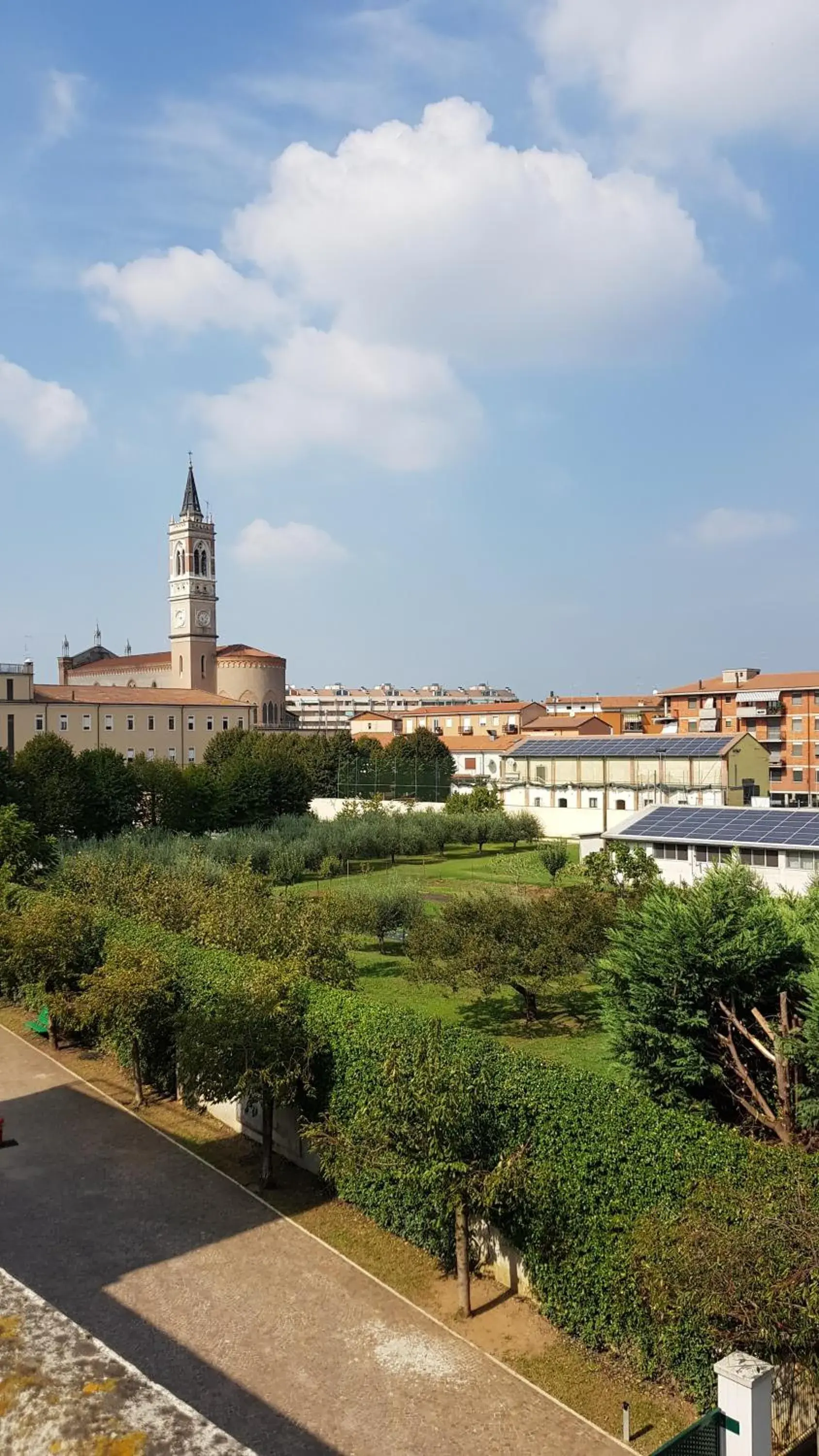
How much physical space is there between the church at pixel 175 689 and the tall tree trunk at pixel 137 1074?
237ft

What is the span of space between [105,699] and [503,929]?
78320mm

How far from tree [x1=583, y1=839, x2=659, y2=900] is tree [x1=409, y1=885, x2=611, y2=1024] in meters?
3.86

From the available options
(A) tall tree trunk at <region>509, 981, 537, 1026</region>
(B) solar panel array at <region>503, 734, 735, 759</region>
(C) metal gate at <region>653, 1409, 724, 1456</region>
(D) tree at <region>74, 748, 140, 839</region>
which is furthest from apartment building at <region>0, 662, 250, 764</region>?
(C) metal gate at <region>653, 1409, 724, 1456</region>

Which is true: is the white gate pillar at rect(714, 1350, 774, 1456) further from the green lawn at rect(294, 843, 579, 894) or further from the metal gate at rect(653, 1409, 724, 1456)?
the green lawn at rect(294, 843, 579, 894)

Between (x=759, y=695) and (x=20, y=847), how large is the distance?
2526 inches

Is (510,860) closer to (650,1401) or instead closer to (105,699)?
(650,1401)

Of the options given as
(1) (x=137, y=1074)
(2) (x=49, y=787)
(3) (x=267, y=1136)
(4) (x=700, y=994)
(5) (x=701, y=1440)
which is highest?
→ (2) (x=49, y=787)

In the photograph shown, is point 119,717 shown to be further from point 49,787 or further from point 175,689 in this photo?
point 49,787

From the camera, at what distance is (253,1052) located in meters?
17.4

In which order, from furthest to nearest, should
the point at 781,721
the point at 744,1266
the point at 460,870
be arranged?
the point at 781,721, the point at 460,870, the point at 744,1266

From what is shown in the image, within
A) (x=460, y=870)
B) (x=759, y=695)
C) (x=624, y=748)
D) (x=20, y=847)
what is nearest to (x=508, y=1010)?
(x=20, y=847)

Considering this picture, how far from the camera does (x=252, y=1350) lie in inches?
500

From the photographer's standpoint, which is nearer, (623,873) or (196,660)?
(623,873)

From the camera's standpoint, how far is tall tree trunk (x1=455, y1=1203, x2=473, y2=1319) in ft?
44.5
